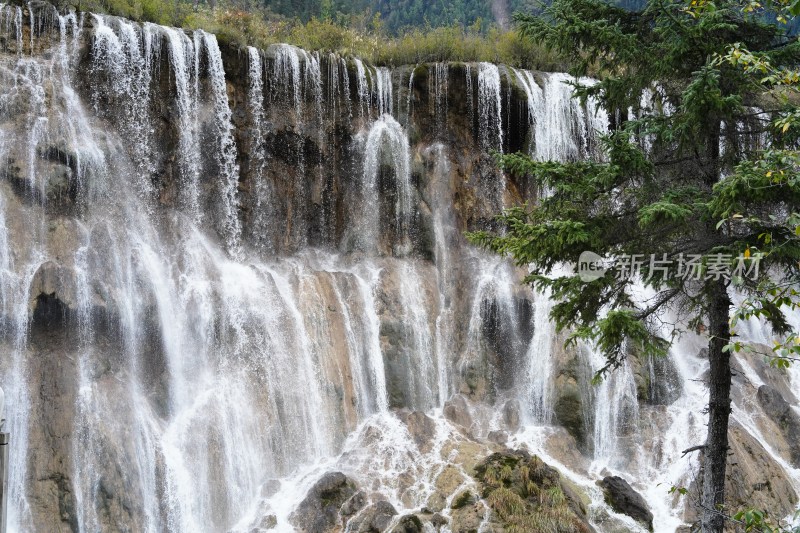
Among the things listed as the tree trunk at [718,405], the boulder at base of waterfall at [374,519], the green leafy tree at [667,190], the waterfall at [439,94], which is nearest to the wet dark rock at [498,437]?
the boulder at base of waterfall at [374,519]

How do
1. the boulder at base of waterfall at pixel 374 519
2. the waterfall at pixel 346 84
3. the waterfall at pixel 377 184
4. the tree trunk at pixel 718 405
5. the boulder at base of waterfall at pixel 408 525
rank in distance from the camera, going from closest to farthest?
1. the tree trunk at pixel 718 405
2. the boulder at base of waterfall at pixel 408 525
3. the boulder at base of waterfall at pixel 374 519
4. the waterfall at pixel 377 184
5. the waterfall at pixel 346 84

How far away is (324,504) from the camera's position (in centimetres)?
1278

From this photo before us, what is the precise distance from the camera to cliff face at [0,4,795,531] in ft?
43.0

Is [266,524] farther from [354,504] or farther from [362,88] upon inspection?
[362,88]

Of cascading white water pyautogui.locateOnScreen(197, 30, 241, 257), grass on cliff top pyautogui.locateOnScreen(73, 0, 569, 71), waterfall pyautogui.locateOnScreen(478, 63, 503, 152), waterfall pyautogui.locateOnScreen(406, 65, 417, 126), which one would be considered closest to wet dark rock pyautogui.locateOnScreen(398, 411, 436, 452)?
cascading white water pyautogui.locateOnScreen(197, 30, 241, 257)

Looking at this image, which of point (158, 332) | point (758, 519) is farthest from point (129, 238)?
point (758, 519)

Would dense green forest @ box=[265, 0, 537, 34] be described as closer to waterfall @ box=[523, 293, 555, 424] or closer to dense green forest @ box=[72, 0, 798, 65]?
dense green forest @ box=[72, 0, 798, 65]

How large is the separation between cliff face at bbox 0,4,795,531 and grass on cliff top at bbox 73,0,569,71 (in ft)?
4.03

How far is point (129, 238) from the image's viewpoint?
50.9 ft

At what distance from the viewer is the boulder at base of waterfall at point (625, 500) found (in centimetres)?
1306

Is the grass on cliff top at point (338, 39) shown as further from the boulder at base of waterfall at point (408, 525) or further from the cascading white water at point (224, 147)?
the boulder at base of waterfall at point (408, 525)

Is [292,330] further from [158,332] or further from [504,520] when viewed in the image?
[504,520]

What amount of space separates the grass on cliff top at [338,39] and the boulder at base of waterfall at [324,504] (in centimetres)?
1145

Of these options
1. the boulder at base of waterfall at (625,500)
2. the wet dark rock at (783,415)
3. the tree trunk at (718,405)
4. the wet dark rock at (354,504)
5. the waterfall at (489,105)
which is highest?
the waterfall at (489,105)
